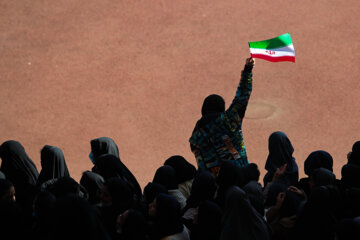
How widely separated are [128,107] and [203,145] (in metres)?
5.47

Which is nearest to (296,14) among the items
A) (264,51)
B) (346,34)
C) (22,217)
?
(346,34)

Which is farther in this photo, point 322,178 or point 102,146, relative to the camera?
point 102,146

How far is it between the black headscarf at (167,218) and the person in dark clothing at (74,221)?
66 cm

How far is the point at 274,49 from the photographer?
6.42 m

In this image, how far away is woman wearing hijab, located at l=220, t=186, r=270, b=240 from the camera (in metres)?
4.58

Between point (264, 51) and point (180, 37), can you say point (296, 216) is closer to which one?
point (264, 51)

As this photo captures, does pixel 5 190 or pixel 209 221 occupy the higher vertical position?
pixel 5 190

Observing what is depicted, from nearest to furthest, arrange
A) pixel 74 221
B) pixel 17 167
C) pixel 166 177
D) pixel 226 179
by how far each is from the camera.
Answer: pixel 74 221, pixel 226 179, pixel 166 177, pixel 17 167

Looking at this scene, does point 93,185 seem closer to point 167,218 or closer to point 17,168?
point 17,168

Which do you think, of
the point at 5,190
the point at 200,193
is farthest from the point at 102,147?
A: the point at 200,193

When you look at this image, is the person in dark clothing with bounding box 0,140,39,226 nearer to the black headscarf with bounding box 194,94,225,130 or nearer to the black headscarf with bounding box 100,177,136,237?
the black headscarf with bounding box 100,177,136,237

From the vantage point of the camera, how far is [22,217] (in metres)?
4.73

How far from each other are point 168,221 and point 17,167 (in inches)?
92.4

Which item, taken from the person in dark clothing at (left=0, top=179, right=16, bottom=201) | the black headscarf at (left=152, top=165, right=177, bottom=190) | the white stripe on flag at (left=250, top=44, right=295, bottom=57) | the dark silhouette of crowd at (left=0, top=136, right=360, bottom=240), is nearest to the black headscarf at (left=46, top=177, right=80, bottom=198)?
the dark silhouette of crowd at (left=0, top=136, right=360, bottom=240)
